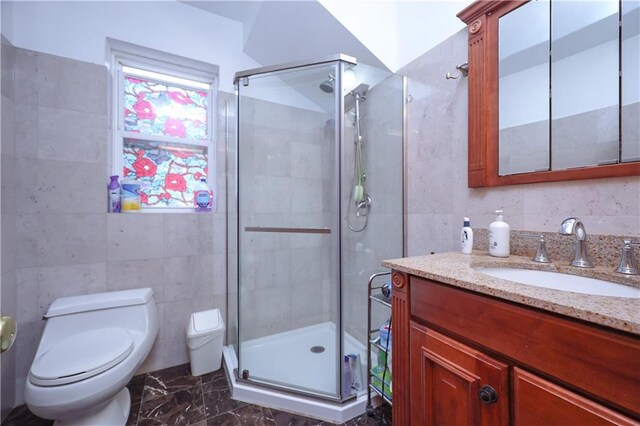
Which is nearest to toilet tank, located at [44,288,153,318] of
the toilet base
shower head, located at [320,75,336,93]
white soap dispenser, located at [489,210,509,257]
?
the toilet base

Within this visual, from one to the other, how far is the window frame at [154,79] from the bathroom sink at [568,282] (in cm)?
184

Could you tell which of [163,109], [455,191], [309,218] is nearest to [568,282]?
[455,191]

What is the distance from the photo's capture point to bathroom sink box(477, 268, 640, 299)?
29.4 inches

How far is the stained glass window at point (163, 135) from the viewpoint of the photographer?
1838 millimetres

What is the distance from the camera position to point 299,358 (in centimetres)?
179

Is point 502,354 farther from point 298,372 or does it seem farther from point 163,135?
point 163,135

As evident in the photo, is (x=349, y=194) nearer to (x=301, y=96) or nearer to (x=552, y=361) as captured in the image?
(x=301, y=96)

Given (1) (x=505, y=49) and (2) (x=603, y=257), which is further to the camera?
(1) (x=505, y=49)

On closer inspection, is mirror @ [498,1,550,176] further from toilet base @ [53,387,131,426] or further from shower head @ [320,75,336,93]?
toilet base @ [53,387,131,426]

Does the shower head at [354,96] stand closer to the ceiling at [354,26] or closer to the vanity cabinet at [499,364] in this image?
the ceiling at [354,26]

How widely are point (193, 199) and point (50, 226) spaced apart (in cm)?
79

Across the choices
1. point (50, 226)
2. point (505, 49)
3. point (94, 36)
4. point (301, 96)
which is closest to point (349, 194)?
point (301, 96)

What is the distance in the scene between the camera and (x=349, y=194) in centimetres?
155

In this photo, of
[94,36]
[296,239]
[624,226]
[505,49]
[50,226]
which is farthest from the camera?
[296,239]
